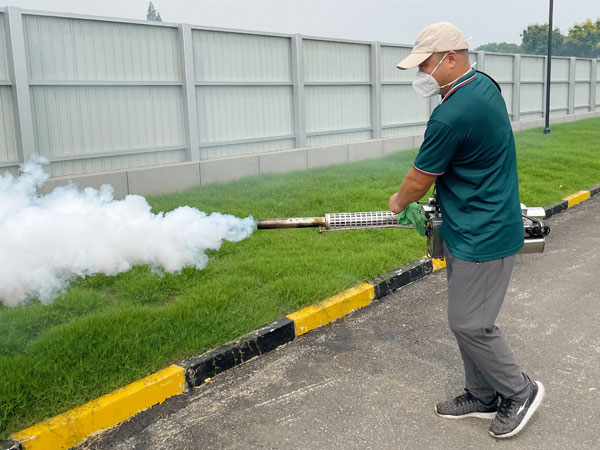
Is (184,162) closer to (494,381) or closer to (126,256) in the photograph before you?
(126,256)

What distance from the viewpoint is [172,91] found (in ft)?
32.9

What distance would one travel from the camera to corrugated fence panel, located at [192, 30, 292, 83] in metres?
10.4

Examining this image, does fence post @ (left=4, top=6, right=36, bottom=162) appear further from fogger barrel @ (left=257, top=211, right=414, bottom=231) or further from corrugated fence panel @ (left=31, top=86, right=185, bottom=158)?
fogger barrel @ (left=257, top=211, right=414, bottom=231)

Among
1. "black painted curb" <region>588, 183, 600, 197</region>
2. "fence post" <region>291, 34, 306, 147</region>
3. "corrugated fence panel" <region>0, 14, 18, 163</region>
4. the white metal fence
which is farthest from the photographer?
"fence post" <region>291, 34, 306, 147</region>

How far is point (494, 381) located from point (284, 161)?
8.91m

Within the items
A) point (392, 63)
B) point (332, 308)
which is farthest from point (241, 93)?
point (332, 308)

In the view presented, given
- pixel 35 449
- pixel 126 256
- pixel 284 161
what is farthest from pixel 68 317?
pixel 284 161

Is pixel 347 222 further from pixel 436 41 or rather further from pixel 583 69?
pixel 583 69

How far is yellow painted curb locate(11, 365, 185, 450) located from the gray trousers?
1.86 metres

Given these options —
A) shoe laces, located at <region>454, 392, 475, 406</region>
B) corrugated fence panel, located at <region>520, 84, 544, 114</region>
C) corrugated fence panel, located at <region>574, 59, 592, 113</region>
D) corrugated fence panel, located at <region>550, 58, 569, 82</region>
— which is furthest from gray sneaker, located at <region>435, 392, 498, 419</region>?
corrugated fence panel, located at <region>574, 59, 592, 113</region>

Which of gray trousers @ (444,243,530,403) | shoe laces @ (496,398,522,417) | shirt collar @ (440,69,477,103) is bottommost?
shoe laces @ (496,398,522,417)

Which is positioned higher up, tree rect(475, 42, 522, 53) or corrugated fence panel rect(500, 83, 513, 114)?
tree rect(475, 42, 522, 53)

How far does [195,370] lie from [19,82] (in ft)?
18.8

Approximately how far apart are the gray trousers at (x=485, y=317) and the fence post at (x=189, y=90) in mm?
7728
